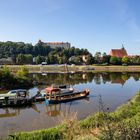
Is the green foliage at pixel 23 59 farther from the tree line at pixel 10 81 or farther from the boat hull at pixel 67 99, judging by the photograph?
the boat hull at pixel 67 99

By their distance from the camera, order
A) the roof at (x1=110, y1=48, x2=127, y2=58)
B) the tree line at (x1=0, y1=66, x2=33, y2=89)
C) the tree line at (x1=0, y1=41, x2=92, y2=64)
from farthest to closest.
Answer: the roof at (x1=110, y1=48, x2=127, y2=58), the tree line at (x1=0, y1=41, x2=92, y2=64), the tree line at (x1=0, y1=66, x2=33, y2=89)

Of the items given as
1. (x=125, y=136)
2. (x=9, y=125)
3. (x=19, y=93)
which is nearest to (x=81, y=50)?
(x=19, y=93)

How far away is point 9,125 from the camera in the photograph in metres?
24.9

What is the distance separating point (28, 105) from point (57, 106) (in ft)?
11.7

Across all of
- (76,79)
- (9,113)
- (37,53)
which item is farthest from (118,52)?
(9,113)

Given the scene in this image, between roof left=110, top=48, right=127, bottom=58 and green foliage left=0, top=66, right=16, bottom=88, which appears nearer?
green foliage left=0, top=66, right=16, bottom=88

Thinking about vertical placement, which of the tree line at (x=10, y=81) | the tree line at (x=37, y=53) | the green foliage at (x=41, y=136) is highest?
the tree line at (x=37, y=53)

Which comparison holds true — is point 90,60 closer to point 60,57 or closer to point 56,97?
point 60,57

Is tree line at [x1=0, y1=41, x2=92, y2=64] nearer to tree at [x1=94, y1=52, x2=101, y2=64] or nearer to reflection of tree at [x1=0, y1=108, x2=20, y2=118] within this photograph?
tree at [x1=94, y1=52, x2=101, y2=64]

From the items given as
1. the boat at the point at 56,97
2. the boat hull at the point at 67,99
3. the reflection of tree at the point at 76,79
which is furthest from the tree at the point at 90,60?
the boat at the point at 56,97

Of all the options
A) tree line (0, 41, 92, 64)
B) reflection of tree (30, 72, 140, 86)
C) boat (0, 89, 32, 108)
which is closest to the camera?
boat (0, 89, 32, 108)

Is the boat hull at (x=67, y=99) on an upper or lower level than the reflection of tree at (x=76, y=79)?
lower

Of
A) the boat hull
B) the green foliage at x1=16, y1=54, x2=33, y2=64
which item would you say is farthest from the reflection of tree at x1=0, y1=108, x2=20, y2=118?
the green foliage at x1=16, y1=54, x2=33, y2=64

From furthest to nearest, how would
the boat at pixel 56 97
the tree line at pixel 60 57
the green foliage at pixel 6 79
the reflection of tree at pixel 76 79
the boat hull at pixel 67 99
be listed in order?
1. the tree line at pixel 60 57
2. the reflection of tree at pixel 76 79
3. the green foliage at pixel 6 79
4. the boat at pixel 56 97
5. the boat hull at pixel 67 99
